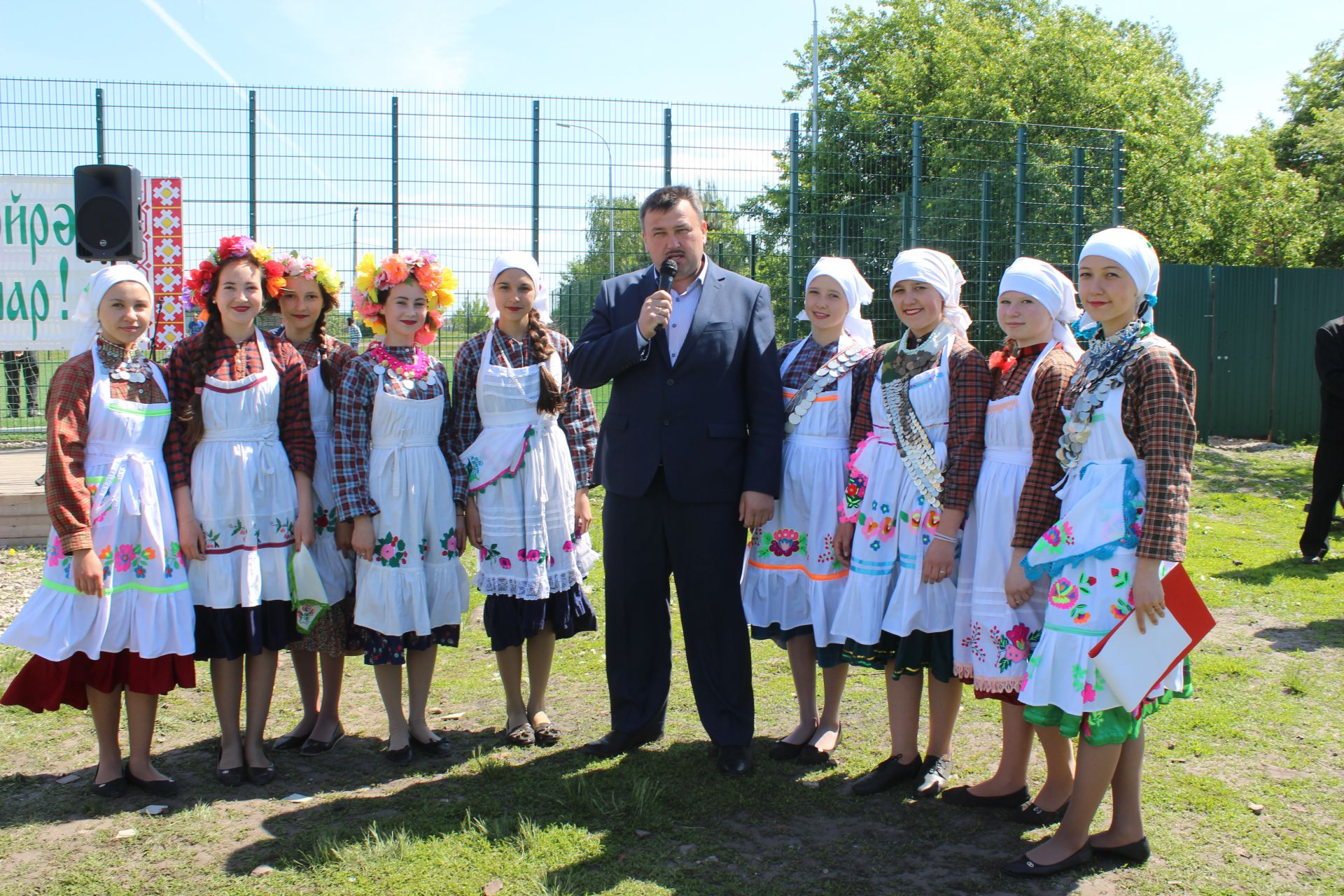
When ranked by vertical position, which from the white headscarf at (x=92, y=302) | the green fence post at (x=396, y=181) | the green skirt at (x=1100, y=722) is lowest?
the green skirt at (x=1100, y=722)

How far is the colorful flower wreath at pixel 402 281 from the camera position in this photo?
4199 millimetres

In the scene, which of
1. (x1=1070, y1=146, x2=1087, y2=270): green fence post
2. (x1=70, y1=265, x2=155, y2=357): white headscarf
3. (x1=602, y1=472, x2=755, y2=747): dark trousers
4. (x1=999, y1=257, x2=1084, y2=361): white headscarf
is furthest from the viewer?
(x1=1070, y1=146, x2=1087, y2=270): green fence post

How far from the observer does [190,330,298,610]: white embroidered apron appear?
12.8ft

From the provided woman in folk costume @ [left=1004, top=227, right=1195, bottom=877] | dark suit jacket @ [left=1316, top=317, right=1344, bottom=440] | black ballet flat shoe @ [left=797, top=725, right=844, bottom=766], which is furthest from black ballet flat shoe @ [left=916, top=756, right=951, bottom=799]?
dark suit jacket @ [left=1316, top=317, right=1344, bottom=440]

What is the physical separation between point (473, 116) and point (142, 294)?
17.5ft

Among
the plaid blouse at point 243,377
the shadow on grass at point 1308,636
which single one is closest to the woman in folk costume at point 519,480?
the plaid blouse at point 243,377

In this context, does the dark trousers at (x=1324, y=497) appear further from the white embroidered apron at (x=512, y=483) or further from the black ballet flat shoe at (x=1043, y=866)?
the white embroidered apron at (x=512, y=483)

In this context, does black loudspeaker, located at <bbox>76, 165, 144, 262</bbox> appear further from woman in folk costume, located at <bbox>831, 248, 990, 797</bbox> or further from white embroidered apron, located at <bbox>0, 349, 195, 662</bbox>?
woman in folk costume, located at <bbox>831, 248, 990, 797</bbox>

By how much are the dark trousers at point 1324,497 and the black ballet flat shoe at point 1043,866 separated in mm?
5381

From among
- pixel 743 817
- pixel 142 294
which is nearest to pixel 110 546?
pixel 142 294

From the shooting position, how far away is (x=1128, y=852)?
3211mm

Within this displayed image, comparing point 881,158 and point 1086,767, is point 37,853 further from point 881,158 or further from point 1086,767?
point 881,158

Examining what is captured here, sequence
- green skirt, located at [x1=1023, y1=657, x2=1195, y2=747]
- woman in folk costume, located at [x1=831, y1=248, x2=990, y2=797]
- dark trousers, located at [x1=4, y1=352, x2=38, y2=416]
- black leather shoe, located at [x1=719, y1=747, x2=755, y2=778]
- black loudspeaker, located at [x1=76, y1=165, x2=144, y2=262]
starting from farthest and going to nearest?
1. dark trousers, located at [x1=4, y1=352, x2=38, y2=416]
2. black loudspeaker, located at [x1=76, y1=165, x2=144, y2=262]
3. black leather shoe, located at [x1=719, y1=747, x2=755, y2=778]
4. woman in folk costume, located at [x1=831, y1=248, x2=990, y2=797]
5. green skirt, located at [x1=1023, y1=657, x2=1195, y2=747]

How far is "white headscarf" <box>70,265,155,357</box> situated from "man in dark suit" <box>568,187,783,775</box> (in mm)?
1763
